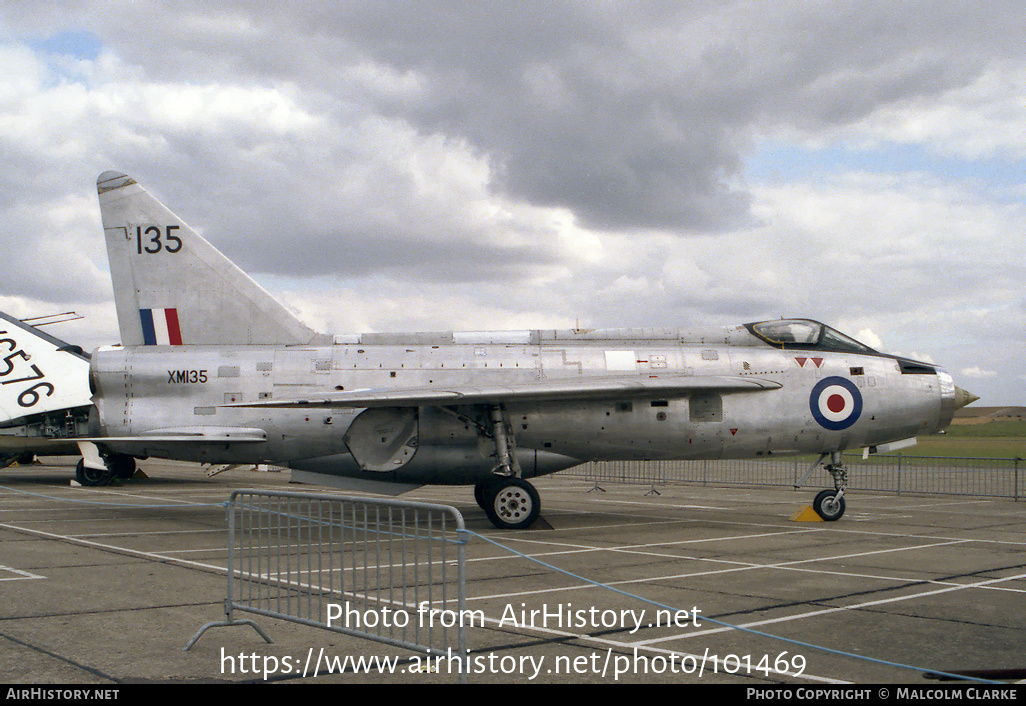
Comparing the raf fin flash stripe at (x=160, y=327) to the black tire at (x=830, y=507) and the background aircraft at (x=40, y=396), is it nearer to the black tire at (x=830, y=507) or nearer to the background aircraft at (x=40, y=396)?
the background aircraft at (x=40, y=396)

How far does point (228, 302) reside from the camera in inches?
549

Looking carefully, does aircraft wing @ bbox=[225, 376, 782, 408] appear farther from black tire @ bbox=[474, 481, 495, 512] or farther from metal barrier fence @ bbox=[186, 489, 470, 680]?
metal barrier fence @ bbox=[186, 489, 470, 680]

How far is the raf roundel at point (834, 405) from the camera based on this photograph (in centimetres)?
1312

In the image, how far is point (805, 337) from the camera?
1366cm

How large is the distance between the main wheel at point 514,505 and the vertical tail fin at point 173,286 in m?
4.26

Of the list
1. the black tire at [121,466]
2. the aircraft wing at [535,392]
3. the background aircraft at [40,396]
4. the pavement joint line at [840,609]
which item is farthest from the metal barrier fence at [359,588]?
the background aircraft at [40,396]

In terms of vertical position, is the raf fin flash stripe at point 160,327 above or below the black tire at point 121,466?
above

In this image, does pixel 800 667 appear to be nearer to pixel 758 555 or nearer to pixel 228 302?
pixel 758 555

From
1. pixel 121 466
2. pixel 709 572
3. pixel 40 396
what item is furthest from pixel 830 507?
pixel 40 396

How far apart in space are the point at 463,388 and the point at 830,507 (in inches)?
250

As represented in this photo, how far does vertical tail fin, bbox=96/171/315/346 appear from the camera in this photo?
13.9 meters

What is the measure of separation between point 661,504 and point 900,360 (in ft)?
19.2

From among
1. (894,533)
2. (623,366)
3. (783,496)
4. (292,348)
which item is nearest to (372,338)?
(292,348)

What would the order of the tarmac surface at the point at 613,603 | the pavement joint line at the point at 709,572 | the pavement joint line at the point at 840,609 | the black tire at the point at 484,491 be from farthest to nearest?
the black tire at the point at 484,491, the pavement joint line at the point at 709,572, the pavement joint line at the point at 840,609, the tarmac surface at the point at 613,603
